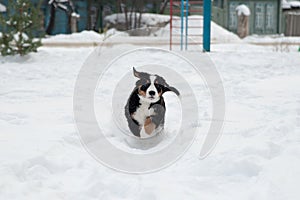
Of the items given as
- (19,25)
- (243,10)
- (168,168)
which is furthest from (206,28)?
(243,10)

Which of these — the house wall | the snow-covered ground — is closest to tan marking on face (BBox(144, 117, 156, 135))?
the snow-covered ground

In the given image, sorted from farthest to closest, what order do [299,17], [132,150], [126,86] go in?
1. [299,17]
2. [126,86]
3. [132,150]

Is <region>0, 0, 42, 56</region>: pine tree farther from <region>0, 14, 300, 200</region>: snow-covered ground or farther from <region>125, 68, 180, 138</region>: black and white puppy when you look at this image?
<region>125, 68, 180, 138</region>: black and white puppy

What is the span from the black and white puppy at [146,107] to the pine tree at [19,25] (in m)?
5.04

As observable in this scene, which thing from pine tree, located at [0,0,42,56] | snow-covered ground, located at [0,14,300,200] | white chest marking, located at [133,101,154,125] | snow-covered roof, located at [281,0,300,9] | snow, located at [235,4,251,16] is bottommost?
snow-covered ground, located at [0,14,300,200]

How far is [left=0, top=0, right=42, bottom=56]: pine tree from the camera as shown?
6973 mm

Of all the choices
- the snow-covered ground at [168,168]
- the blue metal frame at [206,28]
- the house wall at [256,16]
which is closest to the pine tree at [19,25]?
the snow-covered ground at [168,168]

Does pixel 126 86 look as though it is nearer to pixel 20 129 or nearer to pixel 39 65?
pixel 20 129

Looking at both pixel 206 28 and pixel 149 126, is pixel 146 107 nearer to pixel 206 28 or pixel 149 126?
pixel 149 126

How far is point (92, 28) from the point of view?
18.0 m

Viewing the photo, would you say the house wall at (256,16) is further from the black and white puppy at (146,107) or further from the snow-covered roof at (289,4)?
the black and white puppy at (146,107)

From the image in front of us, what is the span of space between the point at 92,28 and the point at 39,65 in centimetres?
1185

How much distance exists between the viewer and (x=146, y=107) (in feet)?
8.46

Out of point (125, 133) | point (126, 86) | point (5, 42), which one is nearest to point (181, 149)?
point (125, 133)
